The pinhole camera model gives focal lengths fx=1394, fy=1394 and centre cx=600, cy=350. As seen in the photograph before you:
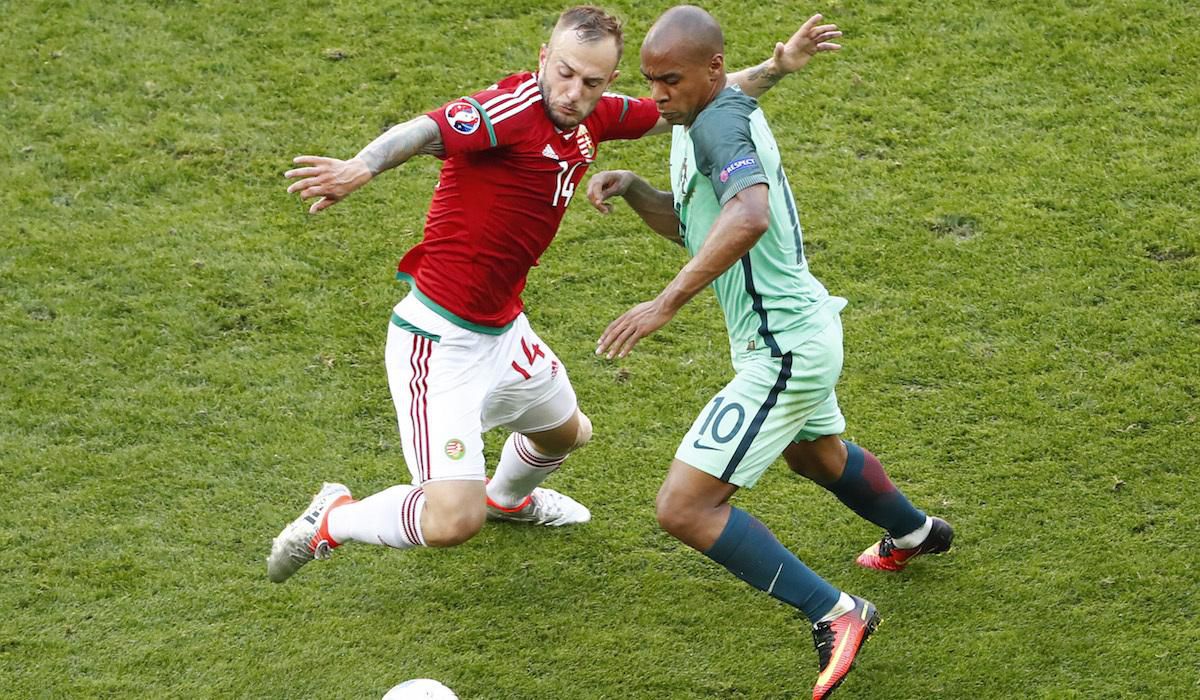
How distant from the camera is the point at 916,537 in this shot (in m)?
5.20

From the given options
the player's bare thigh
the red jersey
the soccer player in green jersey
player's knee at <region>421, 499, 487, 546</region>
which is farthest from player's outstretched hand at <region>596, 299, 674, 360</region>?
player's knee at <region>421, 499, 487, 546</region>

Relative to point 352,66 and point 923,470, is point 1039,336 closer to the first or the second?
point 923,470

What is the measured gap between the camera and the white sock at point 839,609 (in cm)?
472

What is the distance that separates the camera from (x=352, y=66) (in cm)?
802

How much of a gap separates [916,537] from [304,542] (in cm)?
226

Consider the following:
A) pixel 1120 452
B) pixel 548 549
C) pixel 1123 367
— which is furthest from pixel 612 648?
pixel 1123 367

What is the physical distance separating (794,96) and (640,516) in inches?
120

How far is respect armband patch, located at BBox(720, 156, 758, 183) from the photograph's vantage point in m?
4.31

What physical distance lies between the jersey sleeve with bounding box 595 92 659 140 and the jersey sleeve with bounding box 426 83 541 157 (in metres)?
0.38

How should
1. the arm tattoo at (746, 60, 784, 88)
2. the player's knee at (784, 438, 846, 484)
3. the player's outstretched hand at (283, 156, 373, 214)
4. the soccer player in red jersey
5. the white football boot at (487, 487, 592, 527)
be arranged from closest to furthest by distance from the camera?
the player's outstretched hand at (283, 156, 373, 214) → the soccer player in red jersey → the player's knee at (784, 438, 846, 484) → the arm tattoo at (746, 60, 784, 88) → the white football boot at (487, 487, 592, 527)

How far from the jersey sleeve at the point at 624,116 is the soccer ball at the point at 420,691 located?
2.05 metres

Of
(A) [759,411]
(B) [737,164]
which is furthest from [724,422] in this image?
(B) [737,164]

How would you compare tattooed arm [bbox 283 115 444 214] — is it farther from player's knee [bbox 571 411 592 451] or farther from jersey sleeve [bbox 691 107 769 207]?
player's knee [bbox 571 411 592 451]

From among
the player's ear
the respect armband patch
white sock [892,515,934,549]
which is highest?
the player's ear
